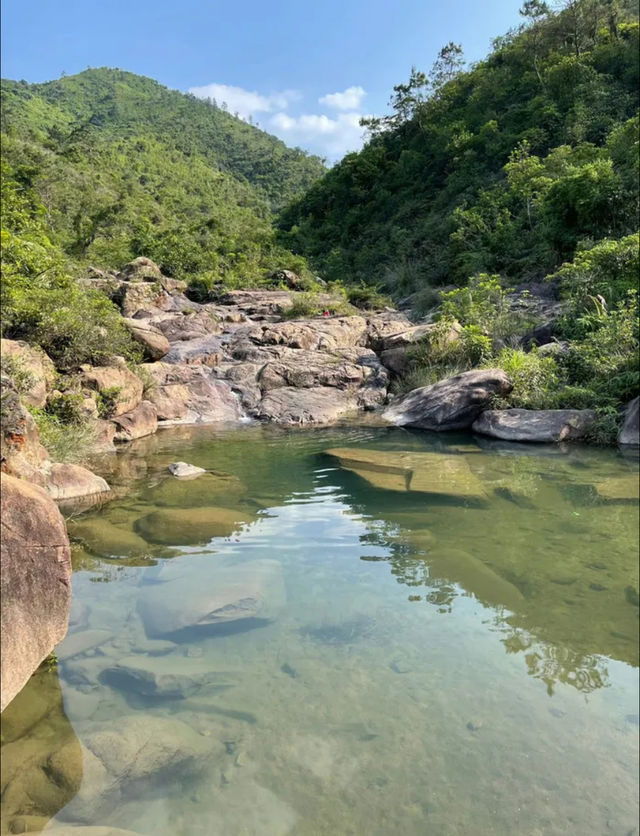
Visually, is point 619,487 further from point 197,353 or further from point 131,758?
point 197,353

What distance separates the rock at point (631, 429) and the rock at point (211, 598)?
6.43m

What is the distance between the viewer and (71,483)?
7.10 meters

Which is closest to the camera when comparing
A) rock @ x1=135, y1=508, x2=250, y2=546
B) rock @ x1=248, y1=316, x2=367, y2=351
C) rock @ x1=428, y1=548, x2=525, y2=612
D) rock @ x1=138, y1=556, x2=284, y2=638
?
rock @ x1=138, y1=556, x2=284, y2=638

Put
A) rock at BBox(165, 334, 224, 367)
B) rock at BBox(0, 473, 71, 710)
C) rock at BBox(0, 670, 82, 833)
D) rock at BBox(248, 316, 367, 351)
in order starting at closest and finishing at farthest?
1. rock at BBox(0, 670, 82, 833)
2. rock at BBox(0, 473, 71, 710)
3. rock at BBox(165, 334, 224, 367)
4. rock at BBox(248, 316, 367, 351)

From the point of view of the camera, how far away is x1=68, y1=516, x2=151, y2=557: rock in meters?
5.36

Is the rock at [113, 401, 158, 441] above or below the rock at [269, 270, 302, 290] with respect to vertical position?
below

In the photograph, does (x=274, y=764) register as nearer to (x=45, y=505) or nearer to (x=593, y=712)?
(x=593, y=712)

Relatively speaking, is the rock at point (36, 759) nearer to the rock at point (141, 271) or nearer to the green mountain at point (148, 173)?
the green mountain at point (148, 173)

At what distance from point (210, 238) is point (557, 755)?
112ft

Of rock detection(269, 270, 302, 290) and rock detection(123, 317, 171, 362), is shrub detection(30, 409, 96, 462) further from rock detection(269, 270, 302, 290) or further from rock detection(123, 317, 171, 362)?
rock detection(269, 270, 302, 290)

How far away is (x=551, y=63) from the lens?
37688 millimetres

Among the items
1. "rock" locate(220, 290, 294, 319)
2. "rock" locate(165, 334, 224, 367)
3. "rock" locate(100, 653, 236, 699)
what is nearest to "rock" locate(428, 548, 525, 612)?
"rock" locate(100, 653, 236, 699)

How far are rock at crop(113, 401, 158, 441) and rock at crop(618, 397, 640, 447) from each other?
9.08m

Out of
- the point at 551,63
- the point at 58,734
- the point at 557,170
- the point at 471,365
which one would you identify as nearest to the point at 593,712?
the point at 58,734
